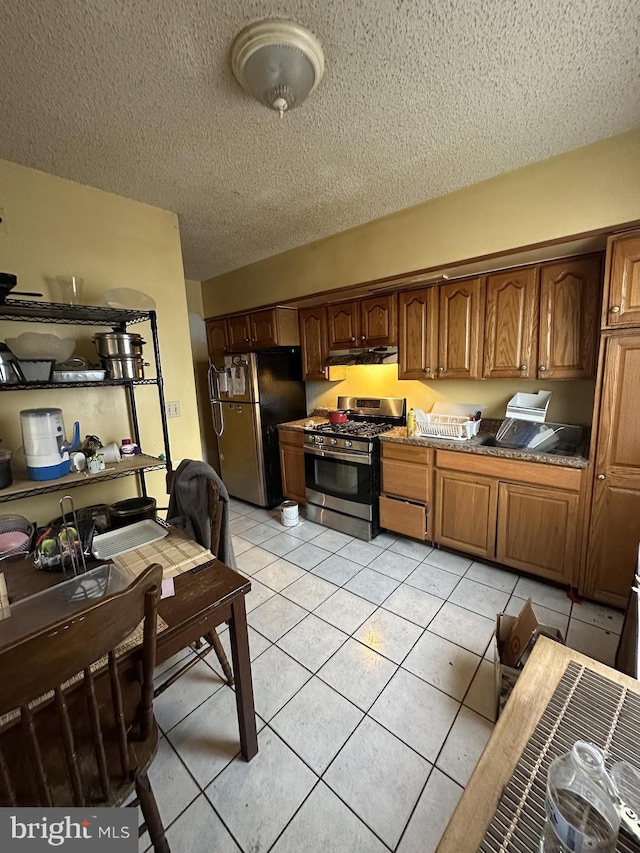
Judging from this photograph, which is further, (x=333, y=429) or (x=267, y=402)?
(x=267, y=402)

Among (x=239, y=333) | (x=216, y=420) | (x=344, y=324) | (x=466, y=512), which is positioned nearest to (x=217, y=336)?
(x=239, y=333)

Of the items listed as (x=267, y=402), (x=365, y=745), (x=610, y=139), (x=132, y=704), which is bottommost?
(x=365, y=745)

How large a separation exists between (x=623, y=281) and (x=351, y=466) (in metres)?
2.07

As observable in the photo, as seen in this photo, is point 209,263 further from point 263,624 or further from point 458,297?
point 263,624

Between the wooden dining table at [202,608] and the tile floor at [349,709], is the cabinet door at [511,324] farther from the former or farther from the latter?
the wooden dining table at [202,608]

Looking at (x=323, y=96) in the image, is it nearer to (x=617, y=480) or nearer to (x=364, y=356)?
(x=364, y=356)

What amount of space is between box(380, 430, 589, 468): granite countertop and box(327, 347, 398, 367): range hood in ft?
2.03

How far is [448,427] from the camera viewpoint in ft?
8.57

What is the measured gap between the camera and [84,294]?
2.07m

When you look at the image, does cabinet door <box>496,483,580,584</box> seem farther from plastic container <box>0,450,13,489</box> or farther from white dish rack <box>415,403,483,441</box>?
plastic container <box>0,450,13,489</box>

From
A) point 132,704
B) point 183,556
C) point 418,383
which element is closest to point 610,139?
point 418,383

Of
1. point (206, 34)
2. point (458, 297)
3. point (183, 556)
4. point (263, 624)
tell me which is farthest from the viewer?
point (458, 297)

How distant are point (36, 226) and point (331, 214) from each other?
1.84 meters

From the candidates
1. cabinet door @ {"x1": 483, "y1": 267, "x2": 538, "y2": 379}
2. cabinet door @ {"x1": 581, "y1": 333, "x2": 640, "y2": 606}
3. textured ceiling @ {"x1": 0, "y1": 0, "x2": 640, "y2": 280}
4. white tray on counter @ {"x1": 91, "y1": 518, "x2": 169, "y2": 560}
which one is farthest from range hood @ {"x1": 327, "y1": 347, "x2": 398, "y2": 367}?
white tray on counter @ {"x1": 91, "y1": 518, "x2": 169, "y2": 560}
